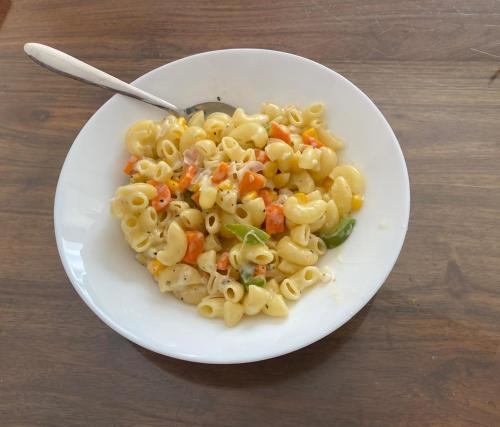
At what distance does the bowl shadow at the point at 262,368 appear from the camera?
103 cm

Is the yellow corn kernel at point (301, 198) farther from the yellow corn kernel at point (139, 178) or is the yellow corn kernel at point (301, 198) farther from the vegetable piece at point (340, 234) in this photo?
the yellow corn kernel at point (139, 178)

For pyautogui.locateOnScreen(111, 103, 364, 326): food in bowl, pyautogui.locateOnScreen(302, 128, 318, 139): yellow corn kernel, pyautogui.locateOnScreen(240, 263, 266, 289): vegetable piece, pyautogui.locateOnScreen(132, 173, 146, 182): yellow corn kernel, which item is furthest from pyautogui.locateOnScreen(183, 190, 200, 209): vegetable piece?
pyautogui.locateOnScreen(302, 128, 318, 139): yellow corn kernel

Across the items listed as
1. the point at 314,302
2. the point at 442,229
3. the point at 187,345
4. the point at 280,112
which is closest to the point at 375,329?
the point at 314,302

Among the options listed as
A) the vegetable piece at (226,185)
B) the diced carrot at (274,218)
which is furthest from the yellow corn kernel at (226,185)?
the diced carrot at (274,218)

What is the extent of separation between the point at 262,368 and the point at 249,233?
0.30 meters

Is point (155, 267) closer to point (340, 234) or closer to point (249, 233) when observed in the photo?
point (249, 233)

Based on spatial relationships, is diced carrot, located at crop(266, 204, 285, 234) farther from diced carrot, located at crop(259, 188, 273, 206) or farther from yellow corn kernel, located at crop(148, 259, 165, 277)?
yellow corn kernel, located at crop(148, 259, 165, 277)

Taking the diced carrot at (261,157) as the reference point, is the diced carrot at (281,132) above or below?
above

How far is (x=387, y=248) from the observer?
99 cm

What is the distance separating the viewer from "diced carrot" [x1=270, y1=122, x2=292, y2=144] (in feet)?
3.90

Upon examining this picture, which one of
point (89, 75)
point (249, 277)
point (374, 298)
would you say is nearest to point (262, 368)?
point (249, 277)

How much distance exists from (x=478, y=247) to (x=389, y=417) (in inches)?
18.0

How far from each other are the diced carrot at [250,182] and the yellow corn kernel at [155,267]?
0.83 ft

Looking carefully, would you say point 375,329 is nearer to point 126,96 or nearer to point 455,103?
point 455,103
